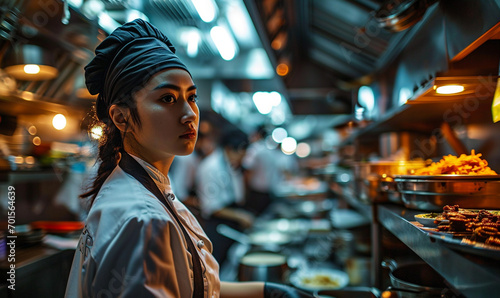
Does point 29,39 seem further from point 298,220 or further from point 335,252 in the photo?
point 298,220

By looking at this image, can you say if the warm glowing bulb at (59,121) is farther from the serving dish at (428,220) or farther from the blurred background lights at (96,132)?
the serving dish at (428,220)

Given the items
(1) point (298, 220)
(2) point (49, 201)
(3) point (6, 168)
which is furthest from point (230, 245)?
(3) point (6, 168)

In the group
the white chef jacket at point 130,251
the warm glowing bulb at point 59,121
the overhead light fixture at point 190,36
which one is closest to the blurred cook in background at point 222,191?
the warm glowing bulb at point 59,121

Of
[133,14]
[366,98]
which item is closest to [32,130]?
[133,14]

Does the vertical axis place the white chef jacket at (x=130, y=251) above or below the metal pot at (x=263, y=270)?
above

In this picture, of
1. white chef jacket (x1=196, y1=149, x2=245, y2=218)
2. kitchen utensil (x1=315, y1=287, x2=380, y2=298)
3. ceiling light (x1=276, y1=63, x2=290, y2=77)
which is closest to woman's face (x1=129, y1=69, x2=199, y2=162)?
kitchen utensil (x1=315, y1=287, x2=380, y2=298)

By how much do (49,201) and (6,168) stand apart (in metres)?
1.16

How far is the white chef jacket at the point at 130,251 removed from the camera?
0.86 meters

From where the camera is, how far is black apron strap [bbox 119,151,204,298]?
1036 millimetres

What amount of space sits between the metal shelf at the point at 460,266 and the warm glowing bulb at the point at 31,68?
2331mm

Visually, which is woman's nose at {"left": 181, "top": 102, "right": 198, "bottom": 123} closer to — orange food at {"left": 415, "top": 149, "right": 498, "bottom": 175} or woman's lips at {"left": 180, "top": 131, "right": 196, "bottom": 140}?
woman's lips at {"left": 180, "top": 131, "right": 196, "bottom": 140}

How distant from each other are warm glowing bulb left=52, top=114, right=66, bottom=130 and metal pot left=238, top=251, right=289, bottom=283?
7.03 ft

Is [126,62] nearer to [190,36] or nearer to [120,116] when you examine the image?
[120,116]

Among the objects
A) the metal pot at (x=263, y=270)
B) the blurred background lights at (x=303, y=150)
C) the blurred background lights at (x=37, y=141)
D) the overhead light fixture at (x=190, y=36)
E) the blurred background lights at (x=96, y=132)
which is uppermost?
the blurred background lights at (x=303, y=150)
